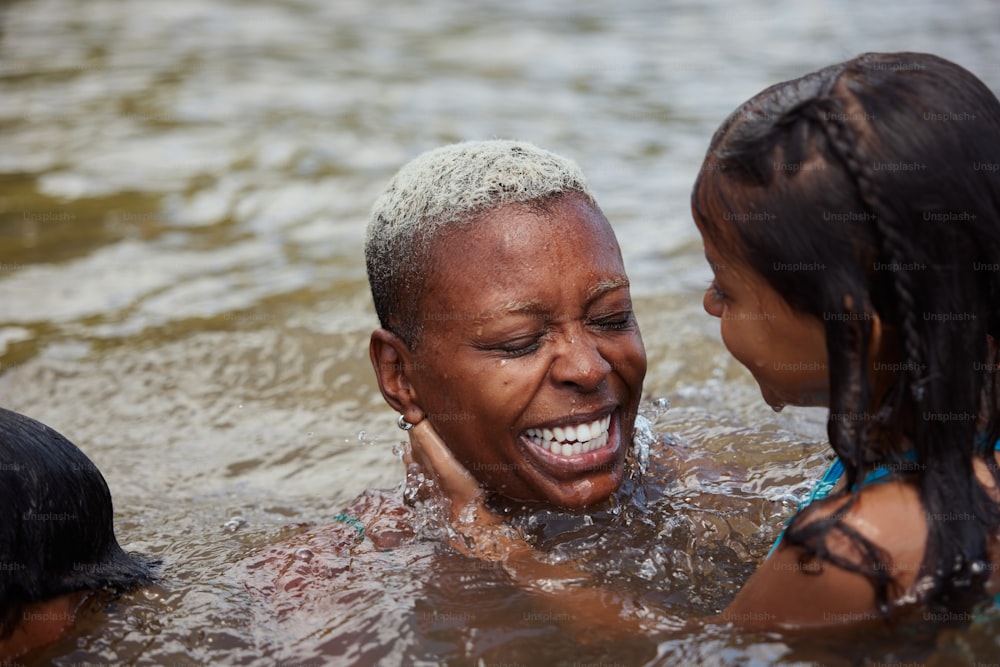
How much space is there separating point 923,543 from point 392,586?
1.60m

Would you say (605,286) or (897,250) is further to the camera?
(605,286)

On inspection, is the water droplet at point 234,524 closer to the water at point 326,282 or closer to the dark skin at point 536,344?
the water at point 326,282

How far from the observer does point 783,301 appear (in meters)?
3.01

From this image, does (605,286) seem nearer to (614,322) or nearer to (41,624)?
(614,322)

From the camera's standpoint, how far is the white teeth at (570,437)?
3.81 meters

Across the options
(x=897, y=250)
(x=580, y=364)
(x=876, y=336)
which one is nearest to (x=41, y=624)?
(x=580, y=364)

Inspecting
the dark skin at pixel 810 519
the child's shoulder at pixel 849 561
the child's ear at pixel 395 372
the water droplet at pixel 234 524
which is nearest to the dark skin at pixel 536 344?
the child's ear at pixel 395 372

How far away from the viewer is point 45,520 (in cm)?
328

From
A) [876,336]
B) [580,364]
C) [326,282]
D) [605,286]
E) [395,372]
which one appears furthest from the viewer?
[326,282]

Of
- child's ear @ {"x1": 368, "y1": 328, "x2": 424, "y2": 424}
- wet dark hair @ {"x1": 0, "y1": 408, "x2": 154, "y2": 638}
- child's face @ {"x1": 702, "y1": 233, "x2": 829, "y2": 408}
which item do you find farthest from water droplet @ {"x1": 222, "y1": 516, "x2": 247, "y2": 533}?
child's face @ {"x1": 702, "y1": 233, "x2": 829, "y2": 408}

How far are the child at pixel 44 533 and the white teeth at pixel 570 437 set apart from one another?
1.31 meters

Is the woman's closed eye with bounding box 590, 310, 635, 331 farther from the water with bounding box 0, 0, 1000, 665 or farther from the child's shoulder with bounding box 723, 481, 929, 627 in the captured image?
the child's shoulder with bounding box 723, 481, 929, 627

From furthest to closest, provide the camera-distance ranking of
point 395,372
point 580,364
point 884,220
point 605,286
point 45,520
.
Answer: point 395,372 → point 605,286 → point 580,364 → point 45,520 → point 884,220

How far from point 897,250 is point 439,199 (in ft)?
5.20
